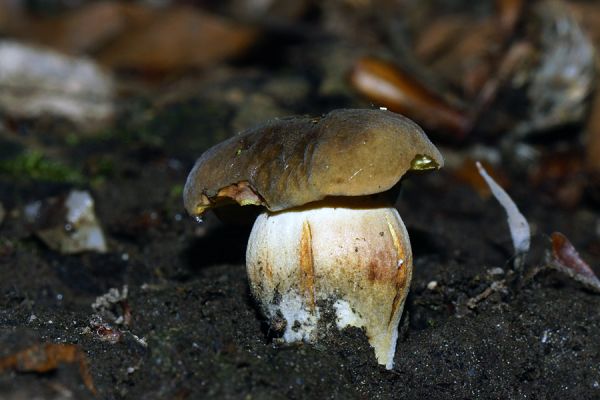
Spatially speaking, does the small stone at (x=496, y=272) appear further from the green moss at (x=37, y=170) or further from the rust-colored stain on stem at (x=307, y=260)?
the green moss at (x=37, y=170)

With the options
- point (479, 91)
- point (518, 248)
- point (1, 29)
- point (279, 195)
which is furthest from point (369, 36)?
point (279, 195)

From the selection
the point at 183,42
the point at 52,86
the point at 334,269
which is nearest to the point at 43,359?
the point at 334,269

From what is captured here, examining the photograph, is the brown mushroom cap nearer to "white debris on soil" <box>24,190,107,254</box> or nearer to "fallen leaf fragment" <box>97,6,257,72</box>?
"white debris on soil" <box>24,190,107,254</box>

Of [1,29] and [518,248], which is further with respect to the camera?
[1,29]

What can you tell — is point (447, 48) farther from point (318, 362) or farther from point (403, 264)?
point (318, 362)

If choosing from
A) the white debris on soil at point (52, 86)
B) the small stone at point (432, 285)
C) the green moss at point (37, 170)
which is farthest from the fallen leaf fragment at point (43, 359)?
the white debris on soil at point (52, 86)

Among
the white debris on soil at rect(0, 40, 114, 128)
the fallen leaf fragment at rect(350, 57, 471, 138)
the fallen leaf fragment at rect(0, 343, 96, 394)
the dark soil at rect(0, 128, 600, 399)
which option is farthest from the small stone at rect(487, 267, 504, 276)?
the white debris on soil at rect(0, 40, 114, 128)
